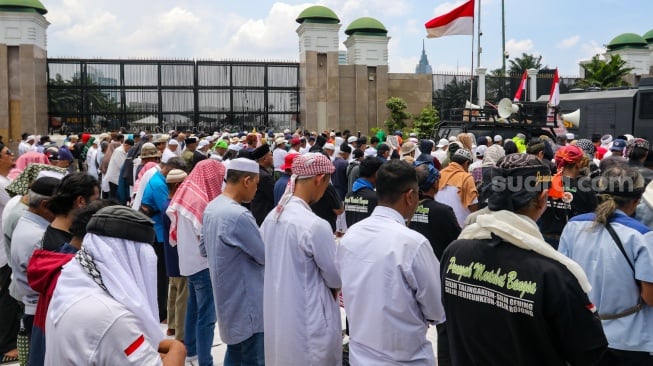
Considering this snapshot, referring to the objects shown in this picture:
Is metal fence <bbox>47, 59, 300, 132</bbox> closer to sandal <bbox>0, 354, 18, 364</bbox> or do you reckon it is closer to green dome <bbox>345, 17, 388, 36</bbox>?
green dome <bbox>345, 17, 388, 36</bbox>

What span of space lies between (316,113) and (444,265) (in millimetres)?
22218

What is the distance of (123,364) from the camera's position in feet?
7.39

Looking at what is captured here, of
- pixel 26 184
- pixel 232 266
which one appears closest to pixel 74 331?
pixel 232 266

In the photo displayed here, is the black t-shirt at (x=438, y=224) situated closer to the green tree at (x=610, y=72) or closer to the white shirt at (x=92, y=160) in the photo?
the white shirt at (x=92, y=160)

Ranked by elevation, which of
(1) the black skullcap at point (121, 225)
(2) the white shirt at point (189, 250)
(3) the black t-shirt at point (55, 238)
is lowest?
(2) the white shirt at point (189, 250)

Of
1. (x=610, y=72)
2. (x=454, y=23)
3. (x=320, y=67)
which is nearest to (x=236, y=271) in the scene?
(x=454, y=23)

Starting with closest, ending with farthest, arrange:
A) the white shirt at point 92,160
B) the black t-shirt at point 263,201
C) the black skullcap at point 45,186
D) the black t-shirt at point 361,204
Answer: the black skullcap at point 45,186, the black t-shirt at point 361,204, the black t-shirt at point 263,201, the white shirt at point 92,160

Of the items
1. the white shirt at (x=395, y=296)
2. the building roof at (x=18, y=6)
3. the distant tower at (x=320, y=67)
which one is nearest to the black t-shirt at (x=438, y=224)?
the white shirt at (x=395, y=296)

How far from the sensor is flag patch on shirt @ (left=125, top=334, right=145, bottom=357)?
226 cm

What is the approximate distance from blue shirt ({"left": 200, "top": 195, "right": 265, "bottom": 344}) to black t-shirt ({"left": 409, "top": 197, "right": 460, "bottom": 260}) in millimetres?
1405

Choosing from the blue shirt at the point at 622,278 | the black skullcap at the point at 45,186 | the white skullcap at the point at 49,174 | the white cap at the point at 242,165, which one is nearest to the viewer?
the blue shirt at the point at 622,278

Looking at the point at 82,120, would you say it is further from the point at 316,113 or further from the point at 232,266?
the point at 232,266

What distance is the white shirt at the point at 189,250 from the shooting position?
5363 millimetres

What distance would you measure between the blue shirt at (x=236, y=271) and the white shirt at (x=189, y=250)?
3.35 ft
